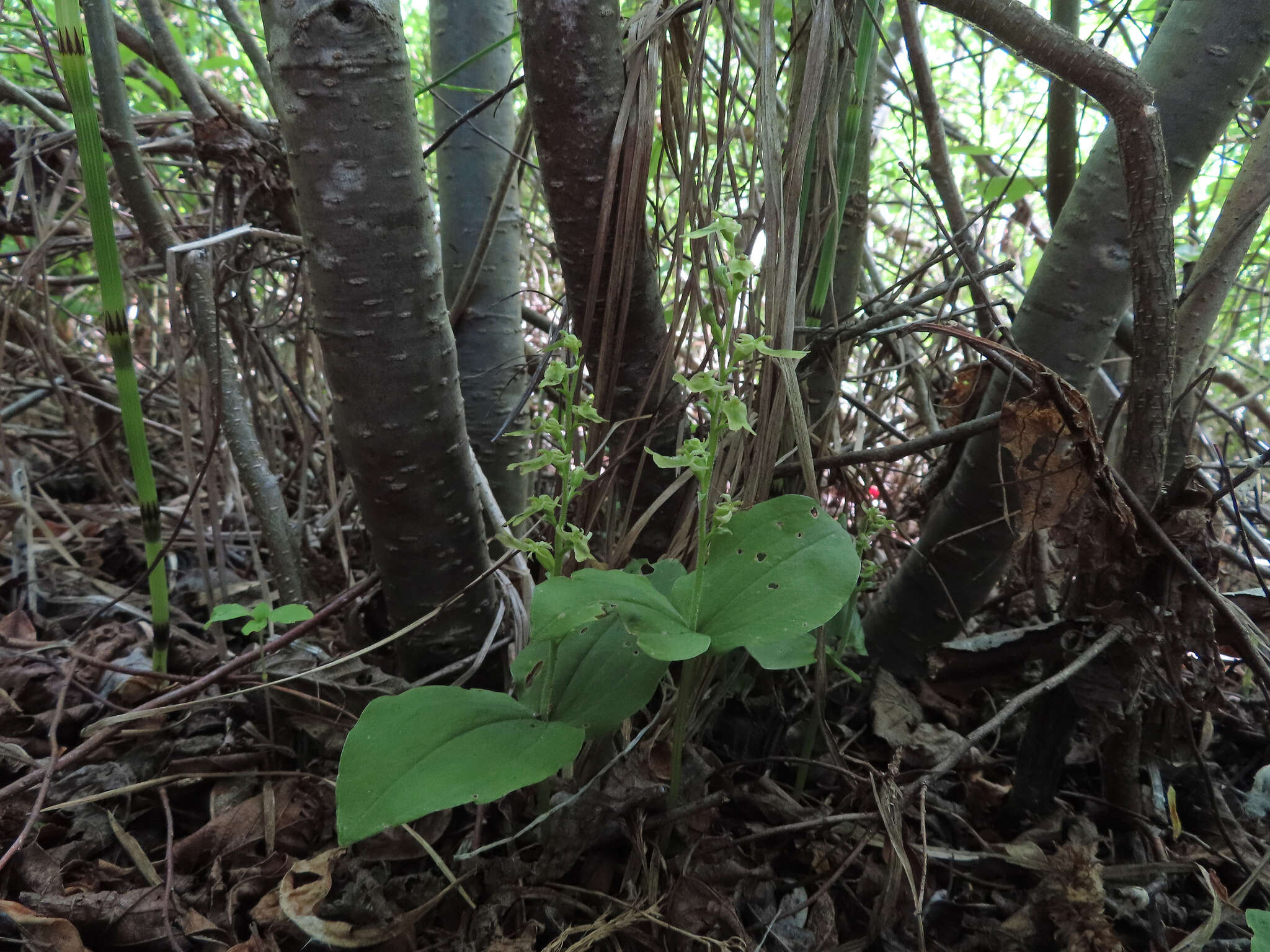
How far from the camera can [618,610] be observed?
2.85 feet

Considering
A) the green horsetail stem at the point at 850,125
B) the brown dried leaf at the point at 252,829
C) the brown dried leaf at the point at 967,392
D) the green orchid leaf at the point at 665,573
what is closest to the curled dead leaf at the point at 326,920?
the brown dried leaf at the point at 252,829

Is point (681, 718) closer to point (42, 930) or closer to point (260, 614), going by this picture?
point (260, 614)

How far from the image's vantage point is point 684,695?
97 cm

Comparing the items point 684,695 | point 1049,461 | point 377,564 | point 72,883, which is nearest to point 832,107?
point 1049,461

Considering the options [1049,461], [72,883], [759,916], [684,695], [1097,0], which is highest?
[1097,0]

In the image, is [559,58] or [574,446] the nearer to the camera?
[559,58]

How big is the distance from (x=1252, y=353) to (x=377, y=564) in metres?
3.58

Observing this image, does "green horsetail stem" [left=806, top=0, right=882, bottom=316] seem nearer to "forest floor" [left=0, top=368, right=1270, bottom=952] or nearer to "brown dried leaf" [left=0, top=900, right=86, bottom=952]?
"forest floor" [left=0, top=368, right=1270, bottom=952]

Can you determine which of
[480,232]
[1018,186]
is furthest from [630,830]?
[1018,186]

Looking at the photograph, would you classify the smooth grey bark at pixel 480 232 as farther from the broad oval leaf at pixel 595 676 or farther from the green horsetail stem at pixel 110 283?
the broad oval leaf at pixel 595 676

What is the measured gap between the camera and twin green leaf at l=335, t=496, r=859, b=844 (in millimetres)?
788

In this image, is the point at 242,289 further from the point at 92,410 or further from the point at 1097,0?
the point at 1097,0

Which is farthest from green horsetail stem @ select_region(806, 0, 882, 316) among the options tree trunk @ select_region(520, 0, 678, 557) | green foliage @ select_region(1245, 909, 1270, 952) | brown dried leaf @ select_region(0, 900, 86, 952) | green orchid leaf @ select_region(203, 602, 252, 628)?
brown dried leaf @ select_region(0, 900, 86, 952)

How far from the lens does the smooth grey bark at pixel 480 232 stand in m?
1.80
